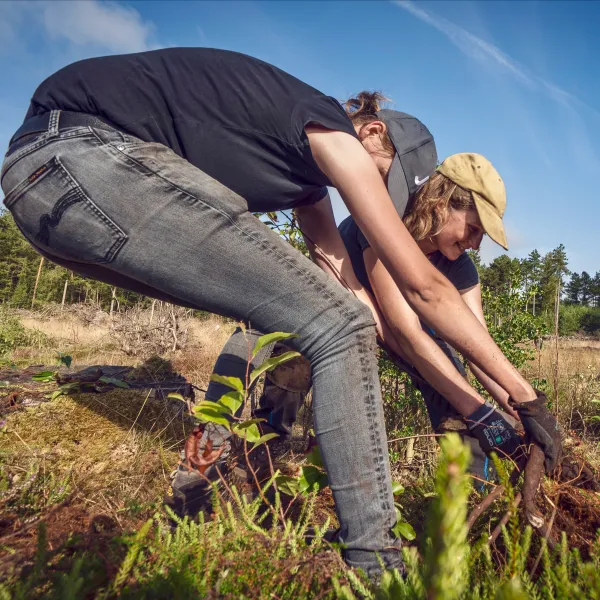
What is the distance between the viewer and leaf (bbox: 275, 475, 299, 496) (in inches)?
58.7

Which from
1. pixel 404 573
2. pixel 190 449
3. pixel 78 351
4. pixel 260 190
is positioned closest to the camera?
pixel 404 573

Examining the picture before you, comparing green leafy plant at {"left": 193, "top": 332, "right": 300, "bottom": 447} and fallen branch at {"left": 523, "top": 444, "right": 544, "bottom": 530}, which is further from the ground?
green leafy plant at {"left": 193, "top": 332, "right": 300, "bottom": 447}

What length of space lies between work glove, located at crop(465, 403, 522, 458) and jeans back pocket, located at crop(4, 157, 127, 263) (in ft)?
5.43

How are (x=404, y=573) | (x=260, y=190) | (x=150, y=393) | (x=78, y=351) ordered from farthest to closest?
1. (x=78, y=351)
2. (x=150, y=393)
3. (x=260, y=190)
4. (x=404, y=573)

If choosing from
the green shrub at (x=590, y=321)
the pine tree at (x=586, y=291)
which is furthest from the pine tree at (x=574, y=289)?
the green shrub at (x=590, y=321)

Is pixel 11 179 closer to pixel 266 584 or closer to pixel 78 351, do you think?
pixel 266 584

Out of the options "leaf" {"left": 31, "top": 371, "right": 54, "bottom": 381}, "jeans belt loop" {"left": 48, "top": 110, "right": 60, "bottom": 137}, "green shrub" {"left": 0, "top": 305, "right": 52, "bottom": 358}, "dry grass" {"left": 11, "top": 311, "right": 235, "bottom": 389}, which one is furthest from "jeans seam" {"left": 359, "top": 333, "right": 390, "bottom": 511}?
"green shrub" {"left": 0, "top": 305, "right": 52, "bottom": 358}

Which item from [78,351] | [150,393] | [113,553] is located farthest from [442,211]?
[78,351]

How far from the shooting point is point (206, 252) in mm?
1410

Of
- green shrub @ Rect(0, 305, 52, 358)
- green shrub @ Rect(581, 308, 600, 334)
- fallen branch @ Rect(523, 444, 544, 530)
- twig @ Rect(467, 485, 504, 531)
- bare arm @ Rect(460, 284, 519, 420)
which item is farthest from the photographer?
green shrub @ Rect(581, 308, 600, 334)

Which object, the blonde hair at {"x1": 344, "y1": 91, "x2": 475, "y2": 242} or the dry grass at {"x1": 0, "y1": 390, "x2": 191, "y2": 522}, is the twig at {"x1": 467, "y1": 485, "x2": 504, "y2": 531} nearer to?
the dry grass at {"x1": 0, "y1": 390, "x2": 191, "y2": 522}

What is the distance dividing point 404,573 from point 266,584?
0.48 m

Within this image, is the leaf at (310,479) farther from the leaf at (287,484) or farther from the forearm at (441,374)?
the forearm at (441,374)

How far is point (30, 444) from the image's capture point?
223cm
